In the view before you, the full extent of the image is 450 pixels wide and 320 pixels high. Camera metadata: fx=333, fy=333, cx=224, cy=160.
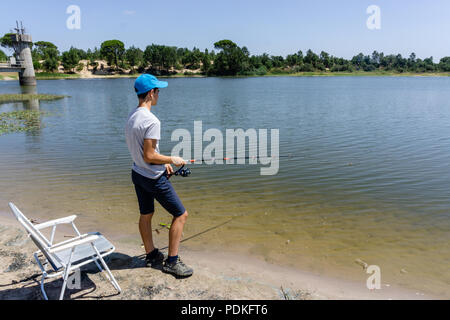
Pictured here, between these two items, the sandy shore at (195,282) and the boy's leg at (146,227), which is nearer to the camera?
the sandy shore at (195,282)

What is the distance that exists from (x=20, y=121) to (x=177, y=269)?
20698mm

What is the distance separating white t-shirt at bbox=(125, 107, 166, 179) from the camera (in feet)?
13.4

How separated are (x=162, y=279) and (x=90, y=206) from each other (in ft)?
13.4

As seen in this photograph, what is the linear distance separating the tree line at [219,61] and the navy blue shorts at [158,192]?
125442mm

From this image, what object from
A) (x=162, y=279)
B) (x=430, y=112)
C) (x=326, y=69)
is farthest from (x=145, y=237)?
(x=326, y=69)

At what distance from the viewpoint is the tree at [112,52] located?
13162 cm

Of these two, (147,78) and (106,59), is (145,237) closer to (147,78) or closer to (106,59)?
(147,78)

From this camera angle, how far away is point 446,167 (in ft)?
36.2

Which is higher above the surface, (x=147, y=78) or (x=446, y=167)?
(x=147, y=78)

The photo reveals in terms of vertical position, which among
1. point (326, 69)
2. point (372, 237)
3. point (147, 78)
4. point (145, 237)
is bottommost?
point (372, 237)

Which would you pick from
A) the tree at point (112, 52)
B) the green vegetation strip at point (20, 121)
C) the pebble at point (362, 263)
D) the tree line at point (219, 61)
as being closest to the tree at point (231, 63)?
the tree line at point (219, 61)

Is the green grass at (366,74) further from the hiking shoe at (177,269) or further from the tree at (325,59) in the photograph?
the hiking shoe at (177,269)

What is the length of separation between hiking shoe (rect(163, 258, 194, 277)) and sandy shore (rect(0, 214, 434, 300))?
8cm
